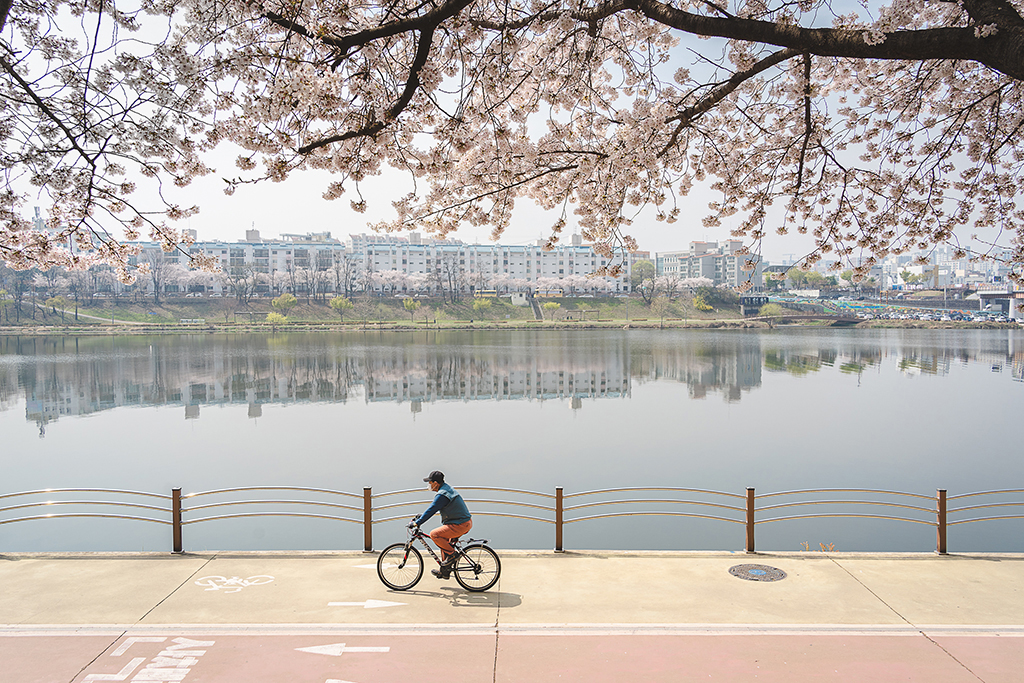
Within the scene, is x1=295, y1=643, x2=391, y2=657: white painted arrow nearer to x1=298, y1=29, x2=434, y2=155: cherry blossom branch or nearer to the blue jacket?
the blue jacket

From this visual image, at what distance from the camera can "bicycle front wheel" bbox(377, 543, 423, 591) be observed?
646 cm

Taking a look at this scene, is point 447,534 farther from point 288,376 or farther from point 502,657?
point 288,376

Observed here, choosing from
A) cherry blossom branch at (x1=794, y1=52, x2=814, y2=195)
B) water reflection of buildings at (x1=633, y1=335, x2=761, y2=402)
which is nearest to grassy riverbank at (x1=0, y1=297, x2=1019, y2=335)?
water reflection of buildings at (x1=633, y1=335, x2=761, y2=402)

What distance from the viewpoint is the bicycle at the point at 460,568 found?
6449 millimetres

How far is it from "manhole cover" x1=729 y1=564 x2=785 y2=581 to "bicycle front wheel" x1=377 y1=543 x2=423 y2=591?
11.9 ft

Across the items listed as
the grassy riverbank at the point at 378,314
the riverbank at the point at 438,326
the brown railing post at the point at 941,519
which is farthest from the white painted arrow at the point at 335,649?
the grassy riverbank at the point at 378,314

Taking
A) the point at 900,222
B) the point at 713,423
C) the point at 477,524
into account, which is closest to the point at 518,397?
the point at 713,423

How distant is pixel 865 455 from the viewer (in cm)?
1942

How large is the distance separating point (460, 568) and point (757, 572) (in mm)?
3436

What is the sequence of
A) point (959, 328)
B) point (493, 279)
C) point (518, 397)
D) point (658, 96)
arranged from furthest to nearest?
point (493, 279)
point (959, 328)
point (518, 397)
point (658, 96)

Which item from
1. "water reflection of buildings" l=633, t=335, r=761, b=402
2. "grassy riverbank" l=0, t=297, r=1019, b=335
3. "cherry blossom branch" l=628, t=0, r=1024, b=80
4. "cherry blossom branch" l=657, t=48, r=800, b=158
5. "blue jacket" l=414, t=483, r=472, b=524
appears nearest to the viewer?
"cherry blossom branch" l=628, t=0, r=1024, b=80

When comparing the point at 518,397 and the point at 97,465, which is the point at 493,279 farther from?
the point at 97,465

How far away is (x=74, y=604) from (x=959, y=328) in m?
120

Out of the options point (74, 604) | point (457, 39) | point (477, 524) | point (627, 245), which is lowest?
point (477, 524)
